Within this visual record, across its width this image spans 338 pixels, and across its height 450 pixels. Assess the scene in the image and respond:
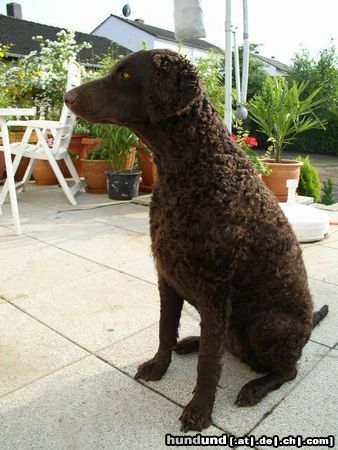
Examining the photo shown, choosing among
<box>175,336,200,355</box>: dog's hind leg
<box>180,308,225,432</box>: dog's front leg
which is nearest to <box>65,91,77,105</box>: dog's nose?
<box>180,308,225,432</box>: dog's front leg

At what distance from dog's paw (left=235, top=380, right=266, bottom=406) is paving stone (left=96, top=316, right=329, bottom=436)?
0.02 metres

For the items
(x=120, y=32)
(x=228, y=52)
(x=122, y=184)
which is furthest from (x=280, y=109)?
(x=120, y=32)

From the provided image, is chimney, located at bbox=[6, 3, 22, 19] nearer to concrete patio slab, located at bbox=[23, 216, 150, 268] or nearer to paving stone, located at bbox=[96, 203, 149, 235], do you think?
paving stone, located at bbox=[96, 203, 149, 235]

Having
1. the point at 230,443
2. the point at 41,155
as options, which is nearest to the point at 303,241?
the point at 230,443

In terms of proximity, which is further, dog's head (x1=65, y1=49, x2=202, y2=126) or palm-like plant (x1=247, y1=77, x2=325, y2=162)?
palm-like plant (x1=247, y1=77, x2=325, y2=162)

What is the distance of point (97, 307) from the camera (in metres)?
2.43

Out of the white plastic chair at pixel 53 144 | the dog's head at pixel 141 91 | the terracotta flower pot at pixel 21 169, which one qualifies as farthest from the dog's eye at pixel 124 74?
the terracotta flower pot at pixel 21 169

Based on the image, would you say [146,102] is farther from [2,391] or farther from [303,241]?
[303,241]

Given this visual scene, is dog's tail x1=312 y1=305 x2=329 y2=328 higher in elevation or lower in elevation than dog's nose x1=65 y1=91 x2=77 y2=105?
lower

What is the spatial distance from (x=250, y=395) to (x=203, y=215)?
80 cm

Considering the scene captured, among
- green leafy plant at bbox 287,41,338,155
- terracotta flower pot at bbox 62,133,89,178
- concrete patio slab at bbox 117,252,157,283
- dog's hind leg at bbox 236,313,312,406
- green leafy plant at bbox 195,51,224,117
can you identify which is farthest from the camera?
green leafy plant at bbox 287,41,338,155

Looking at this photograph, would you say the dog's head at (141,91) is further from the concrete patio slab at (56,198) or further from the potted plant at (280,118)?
the potted plant at (280,118)

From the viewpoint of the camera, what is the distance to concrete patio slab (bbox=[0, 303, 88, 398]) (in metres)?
1.78

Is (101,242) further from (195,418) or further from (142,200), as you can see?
(195,418)
